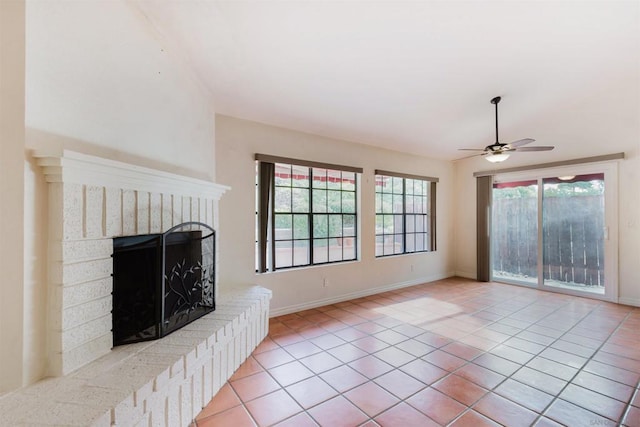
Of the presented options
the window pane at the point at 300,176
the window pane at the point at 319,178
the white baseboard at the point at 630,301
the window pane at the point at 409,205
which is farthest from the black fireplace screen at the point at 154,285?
the white baseboard at the point at 630,301

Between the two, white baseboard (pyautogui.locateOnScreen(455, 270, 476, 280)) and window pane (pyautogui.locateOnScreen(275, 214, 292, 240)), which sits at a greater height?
window pane (pyautogui.locateOnScreen(275, 214, 292, 240))

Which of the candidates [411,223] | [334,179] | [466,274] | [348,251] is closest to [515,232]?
[466,274]

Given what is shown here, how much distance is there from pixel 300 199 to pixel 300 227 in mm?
407

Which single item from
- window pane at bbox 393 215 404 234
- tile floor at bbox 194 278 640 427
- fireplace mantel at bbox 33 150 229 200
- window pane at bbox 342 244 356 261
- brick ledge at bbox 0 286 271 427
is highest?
fireplace mantel at bbox 33 150 229 200

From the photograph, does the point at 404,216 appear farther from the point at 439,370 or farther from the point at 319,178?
the point at 439,370

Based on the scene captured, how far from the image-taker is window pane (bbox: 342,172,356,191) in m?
4.68

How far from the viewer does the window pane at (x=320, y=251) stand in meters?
4.32

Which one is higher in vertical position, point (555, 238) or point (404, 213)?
point (404, 213)

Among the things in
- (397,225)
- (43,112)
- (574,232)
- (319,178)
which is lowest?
(574,232)

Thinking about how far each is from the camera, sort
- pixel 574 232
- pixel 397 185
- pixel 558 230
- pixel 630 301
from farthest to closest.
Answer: pixel 397 185, pixel 558 230, pixel 574 232, pixel 630 301

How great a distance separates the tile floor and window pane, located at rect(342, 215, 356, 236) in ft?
3.94

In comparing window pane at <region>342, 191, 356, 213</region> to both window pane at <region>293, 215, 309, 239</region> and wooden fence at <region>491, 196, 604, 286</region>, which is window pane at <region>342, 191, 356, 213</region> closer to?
window pane at <region>293, 215, 309, 239</region>

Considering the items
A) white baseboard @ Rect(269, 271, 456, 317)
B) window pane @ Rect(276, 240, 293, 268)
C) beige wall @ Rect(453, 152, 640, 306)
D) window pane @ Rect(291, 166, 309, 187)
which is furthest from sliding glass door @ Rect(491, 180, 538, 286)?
window pane @ Rect(276, 240, 293, 268)

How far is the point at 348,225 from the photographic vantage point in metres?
4.72
